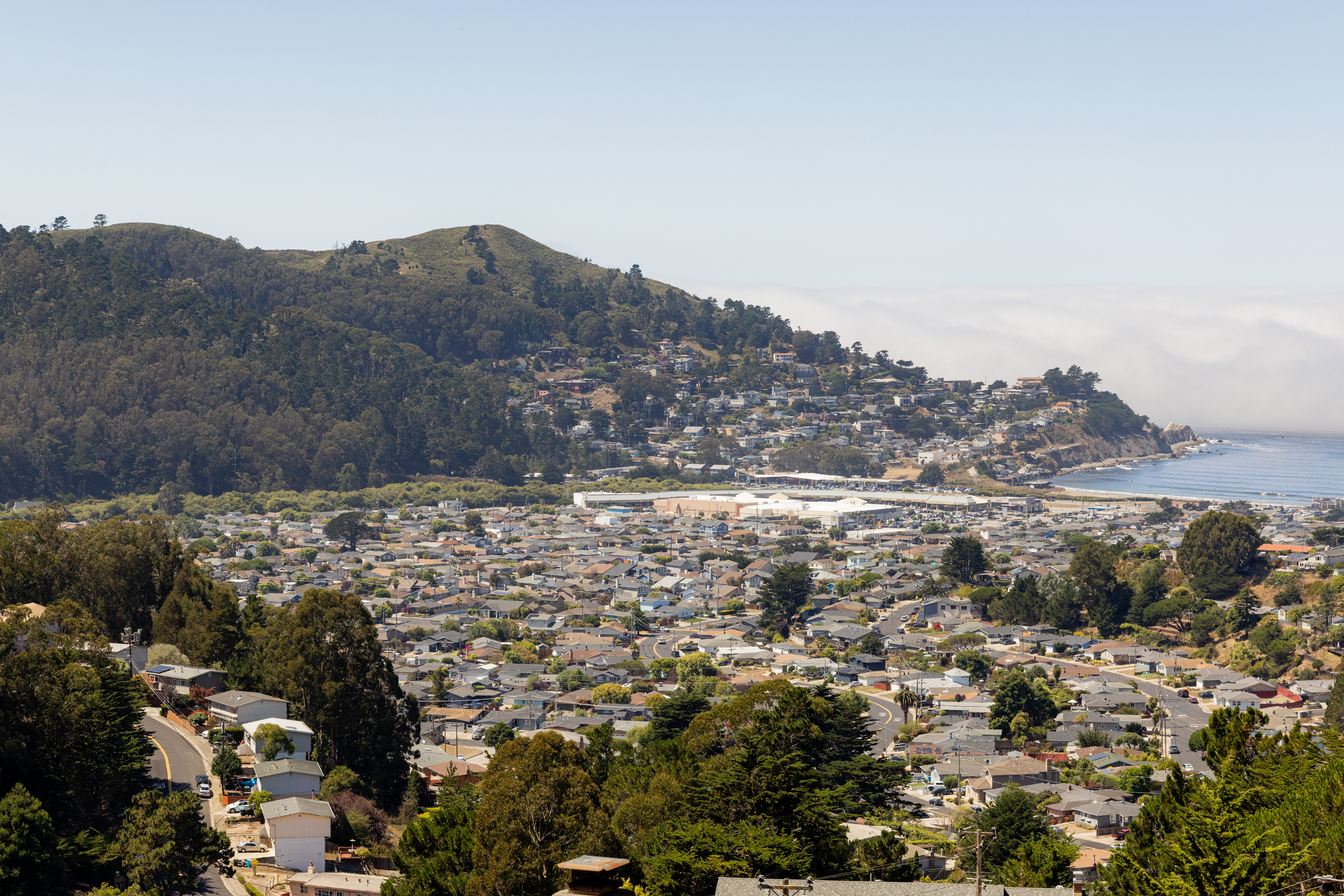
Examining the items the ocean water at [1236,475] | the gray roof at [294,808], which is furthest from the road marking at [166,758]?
the ocean water at [1236,475]

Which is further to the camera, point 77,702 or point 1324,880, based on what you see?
point 77,702

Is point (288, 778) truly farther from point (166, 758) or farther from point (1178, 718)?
point (1178, 718)

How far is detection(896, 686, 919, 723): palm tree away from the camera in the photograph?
32.6m

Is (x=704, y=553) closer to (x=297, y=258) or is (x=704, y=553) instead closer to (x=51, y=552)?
(x=51, y=552)

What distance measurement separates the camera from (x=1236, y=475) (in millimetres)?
104688

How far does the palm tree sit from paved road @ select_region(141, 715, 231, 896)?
17.0m

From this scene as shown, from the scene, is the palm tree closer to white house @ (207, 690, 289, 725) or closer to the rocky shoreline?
white house @ (207, 690, 289, 725)

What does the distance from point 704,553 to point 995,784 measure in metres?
33.9

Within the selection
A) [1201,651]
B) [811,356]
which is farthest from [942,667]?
[811,356]

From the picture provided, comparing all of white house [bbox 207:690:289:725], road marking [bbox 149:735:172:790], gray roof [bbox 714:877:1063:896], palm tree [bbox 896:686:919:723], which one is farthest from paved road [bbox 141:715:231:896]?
palm tree [bbox 896:686:919:723]

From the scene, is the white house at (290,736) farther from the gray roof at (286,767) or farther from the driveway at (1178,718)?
the driveway at (1178,718)

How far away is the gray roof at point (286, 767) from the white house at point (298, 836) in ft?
5.24

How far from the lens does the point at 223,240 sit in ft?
421

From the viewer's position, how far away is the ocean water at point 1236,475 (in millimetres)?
89125
